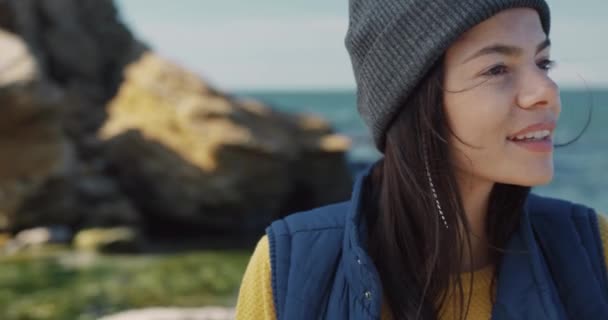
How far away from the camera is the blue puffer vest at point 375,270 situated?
1647mm

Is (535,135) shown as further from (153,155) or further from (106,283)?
(153,155)

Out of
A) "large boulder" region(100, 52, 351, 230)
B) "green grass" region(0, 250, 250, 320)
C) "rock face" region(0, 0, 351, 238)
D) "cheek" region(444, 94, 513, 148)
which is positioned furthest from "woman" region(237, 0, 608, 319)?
"large boulder" region(100, 52, 351, 230)

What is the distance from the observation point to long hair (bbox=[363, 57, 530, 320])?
1.71 m

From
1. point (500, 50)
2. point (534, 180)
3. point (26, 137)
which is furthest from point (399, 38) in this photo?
point (26, 137)

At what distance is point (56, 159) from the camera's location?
11406 mm

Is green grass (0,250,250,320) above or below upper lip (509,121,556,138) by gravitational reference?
below

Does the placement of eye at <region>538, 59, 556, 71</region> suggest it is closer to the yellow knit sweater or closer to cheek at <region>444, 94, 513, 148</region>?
cheek at <region>444, 94, 513, 148</region>

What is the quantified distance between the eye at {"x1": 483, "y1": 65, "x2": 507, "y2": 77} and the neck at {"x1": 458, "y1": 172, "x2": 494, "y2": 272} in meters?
0.28

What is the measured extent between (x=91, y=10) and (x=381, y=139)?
18.2 m

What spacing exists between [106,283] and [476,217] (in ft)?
25.4

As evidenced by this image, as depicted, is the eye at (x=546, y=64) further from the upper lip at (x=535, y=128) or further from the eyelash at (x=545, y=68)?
the upper lip at (x=535, y=128)

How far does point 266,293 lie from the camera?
1697mm

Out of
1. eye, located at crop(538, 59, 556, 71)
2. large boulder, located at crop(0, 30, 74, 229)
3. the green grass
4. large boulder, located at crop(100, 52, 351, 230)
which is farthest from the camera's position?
large boulder, located at crop(100, 52, 351, 230)

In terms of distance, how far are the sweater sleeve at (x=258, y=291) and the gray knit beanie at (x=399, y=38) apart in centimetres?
42
